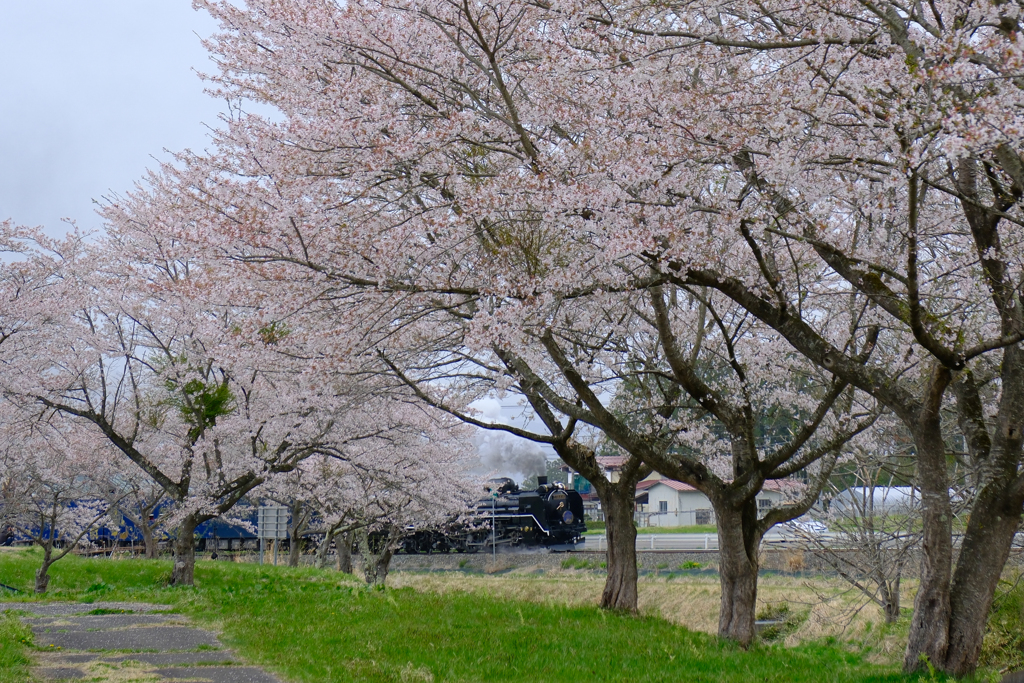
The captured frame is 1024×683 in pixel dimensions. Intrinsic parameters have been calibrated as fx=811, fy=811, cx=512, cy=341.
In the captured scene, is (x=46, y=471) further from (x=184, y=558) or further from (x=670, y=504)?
(x=670, y=504)

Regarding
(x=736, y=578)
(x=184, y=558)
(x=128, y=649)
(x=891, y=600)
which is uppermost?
(x=736, y=578)

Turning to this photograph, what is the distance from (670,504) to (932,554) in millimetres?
43726

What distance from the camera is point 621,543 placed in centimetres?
1210

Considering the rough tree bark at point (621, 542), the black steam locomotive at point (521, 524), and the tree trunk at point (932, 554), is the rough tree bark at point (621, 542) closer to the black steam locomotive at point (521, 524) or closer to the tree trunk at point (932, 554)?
the tree trunk at point (932, 554)

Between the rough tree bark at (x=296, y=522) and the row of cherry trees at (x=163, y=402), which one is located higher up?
the row of cherry trees at (x=163, y=402)

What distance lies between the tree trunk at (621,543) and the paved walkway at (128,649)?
5.88 meters

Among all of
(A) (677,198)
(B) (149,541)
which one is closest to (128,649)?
(A) (677,198)

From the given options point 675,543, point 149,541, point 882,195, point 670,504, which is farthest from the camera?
point 670,504

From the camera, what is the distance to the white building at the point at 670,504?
4606 cm

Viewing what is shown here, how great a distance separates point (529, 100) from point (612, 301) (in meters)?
2.28

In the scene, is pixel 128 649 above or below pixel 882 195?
below

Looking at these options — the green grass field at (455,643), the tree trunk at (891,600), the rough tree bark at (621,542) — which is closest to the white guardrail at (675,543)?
the green grass field at (455,643)

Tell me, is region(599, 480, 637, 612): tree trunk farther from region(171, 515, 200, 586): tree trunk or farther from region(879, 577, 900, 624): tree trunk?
region(171, 515, 200, 586): tree trunk

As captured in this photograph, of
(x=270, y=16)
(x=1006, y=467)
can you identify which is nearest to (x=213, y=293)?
(x=270, y=16)
